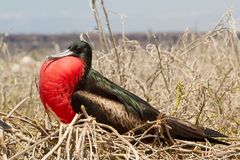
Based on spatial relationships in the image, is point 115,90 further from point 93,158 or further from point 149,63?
point 149,63

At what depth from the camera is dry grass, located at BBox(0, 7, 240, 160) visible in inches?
99.3

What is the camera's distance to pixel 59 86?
9.89 ft

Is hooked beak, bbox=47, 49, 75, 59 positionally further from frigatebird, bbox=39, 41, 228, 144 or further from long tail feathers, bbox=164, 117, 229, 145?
long tail feathers, bbox=164, 117, 229, 145

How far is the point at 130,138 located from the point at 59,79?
1.54 ft

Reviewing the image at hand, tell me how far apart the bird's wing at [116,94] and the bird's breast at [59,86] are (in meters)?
0.12

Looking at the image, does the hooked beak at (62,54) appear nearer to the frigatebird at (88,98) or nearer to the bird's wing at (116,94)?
the frigatebird at (88,98)

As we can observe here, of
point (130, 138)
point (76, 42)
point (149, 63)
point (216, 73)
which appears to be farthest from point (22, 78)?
point (130, 138)

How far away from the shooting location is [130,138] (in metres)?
2.75

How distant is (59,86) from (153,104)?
132 centimetres

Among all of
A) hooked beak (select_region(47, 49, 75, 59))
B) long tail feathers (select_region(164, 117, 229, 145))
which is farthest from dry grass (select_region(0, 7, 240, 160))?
hooked beak (select_region(47, 49, 75, 59))

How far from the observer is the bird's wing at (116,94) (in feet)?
10.5

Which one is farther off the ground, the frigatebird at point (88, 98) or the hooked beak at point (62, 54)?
the hooked beak at point (62, 54)

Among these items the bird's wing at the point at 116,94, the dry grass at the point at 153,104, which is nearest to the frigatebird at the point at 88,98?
the bird's wing at the point at 116,94

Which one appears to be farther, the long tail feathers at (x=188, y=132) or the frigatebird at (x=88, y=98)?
the long tail feathers at (x=188, y=132)
